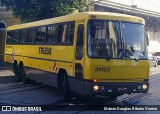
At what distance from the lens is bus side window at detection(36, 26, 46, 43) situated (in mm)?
14422

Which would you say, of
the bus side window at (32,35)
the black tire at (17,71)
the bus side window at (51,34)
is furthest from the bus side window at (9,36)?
the bus side window at (51,34)

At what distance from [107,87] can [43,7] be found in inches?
647

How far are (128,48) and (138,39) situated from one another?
57 centimetres

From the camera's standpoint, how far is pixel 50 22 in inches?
546

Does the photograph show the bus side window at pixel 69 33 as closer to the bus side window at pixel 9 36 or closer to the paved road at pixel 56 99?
the paved road at pixel 56 99

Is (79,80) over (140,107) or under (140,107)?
over

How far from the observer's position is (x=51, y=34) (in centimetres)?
1357

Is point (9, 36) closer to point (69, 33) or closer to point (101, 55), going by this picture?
point (69, 33)

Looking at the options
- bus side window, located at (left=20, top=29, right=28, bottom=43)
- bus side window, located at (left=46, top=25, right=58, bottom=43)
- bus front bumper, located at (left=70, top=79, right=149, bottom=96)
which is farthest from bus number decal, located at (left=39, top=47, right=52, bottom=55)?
bus front bumper, located at (left=70, top=79, right=149, bottom=96)

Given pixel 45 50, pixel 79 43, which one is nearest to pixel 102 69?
pixel 79 43

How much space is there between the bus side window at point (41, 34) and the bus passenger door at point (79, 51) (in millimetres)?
3377

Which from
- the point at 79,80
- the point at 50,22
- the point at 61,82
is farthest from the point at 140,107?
the point at 50,22

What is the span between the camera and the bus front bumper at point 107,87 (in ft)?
33.5

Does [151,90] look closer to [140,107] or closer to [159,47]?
[140,107]
